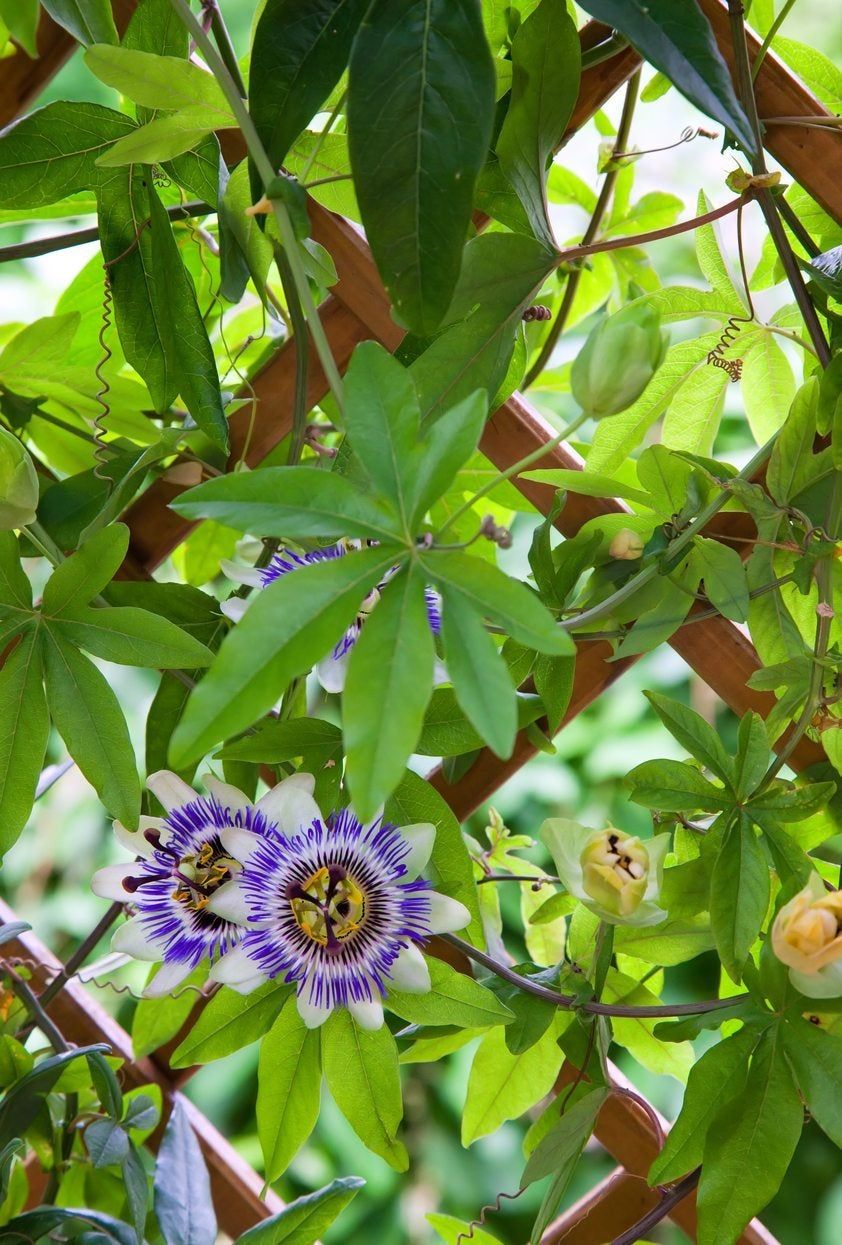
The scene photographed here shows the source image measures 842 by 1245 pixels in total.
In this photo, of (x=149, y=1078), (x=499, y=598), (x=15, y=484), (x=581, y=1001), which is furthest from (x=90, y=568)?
(x=149, y=1078)

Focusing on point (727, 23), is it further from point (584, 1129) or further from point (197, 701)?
point (584, 1129)

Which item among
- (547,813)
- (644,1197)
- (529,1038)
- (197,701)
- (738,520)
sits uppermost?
(547,813)

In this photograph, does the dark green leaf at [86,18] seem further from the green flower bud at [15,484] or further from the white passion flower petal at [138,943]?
the white passion flower petal at [138,943]

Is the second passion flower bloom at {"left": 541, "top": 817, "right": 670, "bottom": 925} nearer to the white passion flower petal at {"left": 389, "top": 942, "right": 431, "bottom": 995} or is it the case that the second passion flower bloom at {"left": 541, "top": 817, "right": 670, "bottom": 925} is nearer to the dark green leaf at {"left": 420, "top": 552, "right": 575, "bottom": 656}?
the white passion flower petal at {"left": 389, "top": 942, "right": 431, "bottom": 995}

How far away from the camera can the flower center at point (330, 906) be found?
60cm

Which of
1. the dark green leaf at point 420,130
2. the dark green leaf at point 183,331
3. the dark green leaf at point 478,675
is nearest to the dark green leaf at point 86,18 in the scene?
the dark green leaf at point 183,331

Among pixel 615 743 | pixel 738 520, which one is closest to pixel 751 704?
pixel 738 520

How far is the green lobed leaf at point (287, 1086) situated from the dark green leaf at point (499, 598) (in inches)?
12.9

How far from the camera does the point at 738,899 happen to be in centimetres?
64

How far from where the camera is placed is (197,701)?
421 millimetres

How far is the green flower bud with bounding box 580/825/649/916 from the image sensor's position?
616 millimetres

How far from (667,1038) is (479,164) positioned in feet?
1.61

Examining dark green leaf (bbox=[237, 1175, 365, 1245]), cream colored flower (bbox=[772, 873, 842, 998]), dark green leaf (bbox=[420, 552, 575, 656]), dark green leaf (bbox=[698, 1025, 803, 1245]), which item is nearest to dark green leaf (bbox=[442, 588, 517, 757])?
dark green leaf (bbox=[420, 552, 575, 656])

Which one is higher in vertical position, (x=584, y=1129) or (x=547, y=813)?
(x=547, y=813)
